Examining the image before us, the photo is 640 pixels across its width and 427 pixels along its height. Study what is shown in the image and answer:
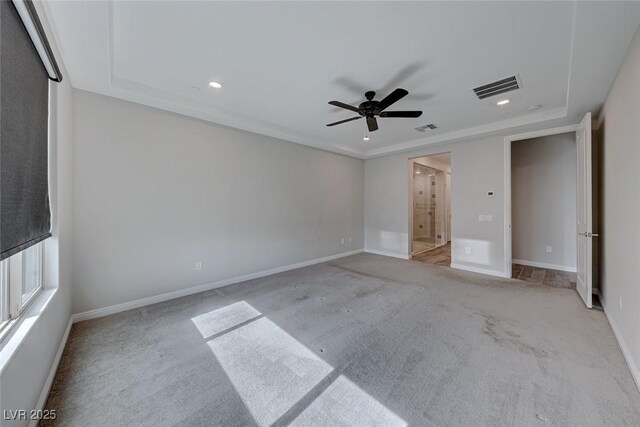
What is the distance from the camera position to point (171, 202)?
3.27 m

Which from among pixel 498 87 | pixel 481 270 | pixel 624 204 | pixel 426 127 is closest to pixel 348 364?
pixel 624 204

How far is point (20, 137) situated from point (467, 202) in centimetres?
566

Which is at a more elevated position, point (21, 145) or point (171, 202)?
point (21, 145)

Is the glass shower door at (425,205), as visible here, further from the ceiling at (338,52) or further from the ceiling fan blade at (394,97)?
the ceiling fan blade at (394,97)

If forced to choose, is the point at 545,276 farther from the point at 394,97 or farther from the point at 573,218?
the point at 394,97

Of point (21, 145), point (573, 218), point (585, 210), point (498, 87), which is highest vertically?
point (498, 87)

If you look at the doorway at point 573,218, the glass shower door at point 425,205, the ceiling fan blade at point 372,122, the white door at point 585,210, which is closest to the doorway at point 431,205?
the glass shower door at point 425,205

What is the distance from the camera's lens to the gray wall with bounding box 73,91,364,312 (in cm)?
272

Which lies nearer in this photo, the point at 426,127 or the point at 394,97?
the point at 394,97

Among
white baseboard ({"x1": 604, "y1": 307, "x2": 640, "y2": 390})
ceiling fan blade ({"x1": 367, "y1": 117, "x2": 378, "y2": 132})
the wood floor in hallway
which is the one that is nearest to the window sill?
ceiling fan blade ({"x1": 367, "y1": 117, "x2": 378, "y2": 132})

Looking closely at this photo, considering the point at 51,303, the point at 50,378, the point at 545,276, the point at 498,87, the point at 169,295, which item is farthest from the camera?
the point at 545,276

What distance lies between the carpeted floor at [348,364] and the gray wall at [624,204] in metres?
0.27

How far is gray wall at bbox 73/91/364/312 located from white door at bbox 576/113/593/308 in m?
4.13

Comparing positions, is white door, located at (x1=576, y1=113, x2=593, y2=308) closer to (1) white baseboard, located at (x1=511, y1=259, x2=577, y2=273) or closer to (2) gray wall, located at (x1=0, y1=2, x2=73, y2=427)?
(1) white baseboard, located at (x1=511, y1=259, x2=577, y2=273)
